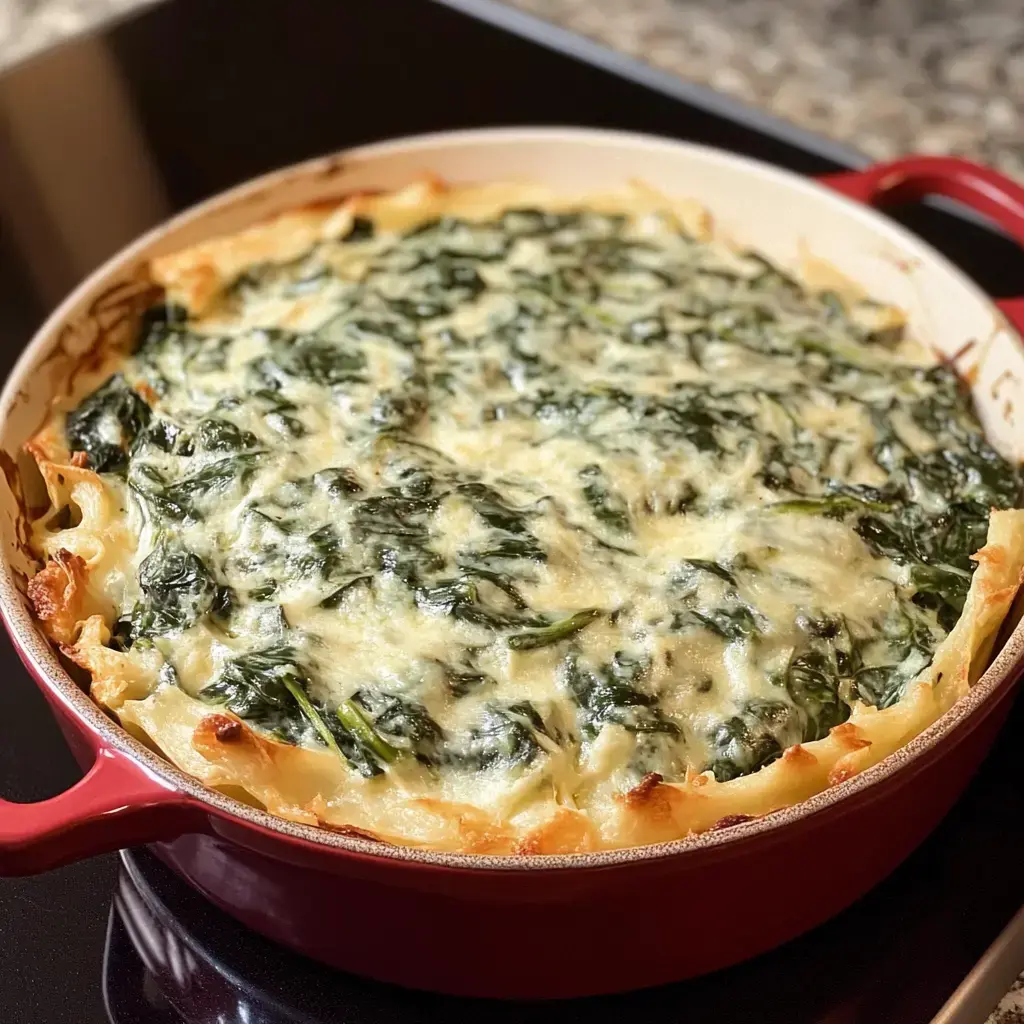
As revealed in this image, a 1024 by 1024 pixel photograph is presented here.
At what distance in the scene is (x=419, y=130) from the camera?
3.03m

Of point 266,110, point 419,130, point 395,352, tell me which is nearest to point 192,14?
point 266,110

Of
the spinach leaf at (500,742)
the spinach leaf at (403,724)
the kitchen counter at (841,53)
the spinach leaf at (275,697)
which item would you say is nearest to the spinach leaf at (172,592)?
the spinach leaf at (275,697)

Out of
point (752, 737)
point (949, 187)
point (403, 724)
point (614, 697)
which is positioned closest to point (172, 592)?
point (403, 724)

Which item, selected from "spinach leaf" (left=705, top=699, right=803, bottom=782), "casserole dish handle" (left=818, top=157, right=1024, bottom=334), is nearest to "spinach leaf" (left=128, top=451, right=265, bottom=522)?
"spinach leaf" (left=705, top=699, right=803, bottom=782)

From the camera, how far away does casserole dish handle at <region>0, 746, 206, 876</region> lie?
4.09 feet

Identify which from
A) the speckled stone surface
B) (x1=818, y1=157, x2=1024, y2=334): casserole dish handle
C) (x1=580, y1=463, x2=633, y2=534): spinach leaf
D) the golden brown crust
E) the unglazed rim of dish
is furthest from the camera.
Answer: the speckled stone surface

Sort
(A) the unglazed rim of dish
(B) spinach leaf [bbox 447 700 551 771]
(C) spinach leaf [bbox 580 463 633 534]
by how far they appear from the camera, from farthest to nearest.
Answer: (C) spinach leaf [bbox 580 463 633 534], (B) spinach leaf [bbox 447 700 551 771], (A) the unglazed rim of dish

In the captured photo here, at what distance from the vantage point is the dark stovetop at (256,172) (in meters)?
1.47

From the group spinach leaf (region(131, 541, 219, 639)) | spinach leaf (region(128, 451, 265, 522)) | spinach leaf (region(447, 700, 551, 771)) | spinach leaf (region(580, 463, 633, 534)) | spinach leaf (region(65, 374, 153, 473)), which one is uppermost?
spinach leaf (region(65, 374, 153, 473))

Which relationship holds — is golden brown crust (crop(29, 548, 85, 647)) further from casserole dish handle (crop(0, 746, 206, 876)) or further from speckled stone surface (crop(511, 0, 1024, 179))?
speckled stone surface (crop(511, 0, 1024, 179))

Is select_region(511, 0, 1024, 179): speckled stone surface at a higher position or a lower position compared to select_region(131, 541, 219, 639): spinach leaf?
lower

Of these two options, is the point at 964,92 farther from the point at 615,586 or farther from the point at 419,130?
the point at 615,586

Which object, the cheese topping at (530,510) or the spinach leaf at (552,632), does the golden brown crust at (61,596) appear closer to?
the cheese topping at (530,510)

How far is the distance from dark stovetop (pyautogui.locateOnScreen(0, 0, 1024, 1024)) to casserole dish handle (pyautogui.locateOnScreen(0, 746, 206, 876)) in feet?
0.78
